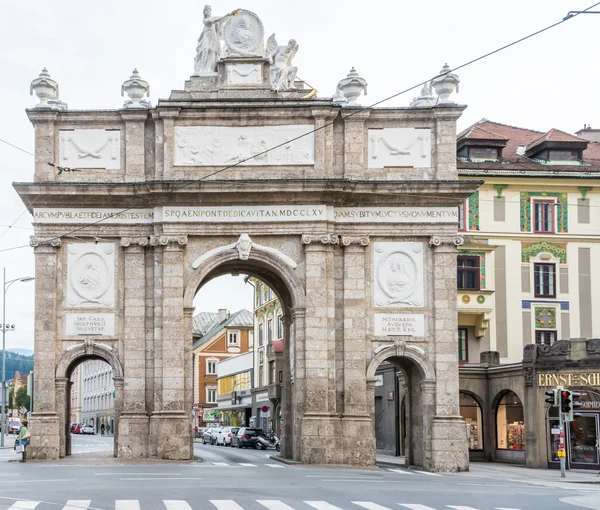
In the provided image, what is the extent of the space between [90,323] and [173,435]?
544 centimetres

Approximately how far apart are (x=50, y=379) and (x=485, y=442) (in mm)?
20245

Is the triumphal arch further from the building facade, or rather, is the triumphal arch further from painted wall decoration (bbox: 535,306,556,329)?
the building facade

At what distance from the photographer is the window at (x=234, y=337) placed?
113 metres

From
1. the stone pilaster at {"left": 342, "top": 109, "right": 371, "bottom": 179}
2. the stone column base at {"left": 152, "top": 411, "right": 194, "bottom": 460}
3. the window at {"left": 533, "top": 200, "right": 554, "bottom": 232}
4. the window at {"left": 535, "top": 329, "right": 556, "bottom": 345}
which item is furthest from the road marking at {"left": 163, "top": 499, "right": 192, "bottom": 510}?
the window at {"left": 533, "top": 200, "right": 554, "bottom": 232}

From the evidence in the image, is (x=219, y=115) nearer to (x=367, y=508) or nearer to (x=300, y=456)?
(x=300, y=456)

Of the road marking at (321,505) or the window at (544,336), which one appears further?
the window at (544,336)

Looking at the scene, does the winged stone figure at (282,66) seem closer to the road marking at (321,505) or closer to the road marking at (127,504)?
the road marking at (321,505)

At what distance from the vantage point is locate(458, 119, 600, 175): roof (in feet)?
175

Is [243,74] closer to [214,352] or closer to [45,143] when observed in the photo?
[45,143]

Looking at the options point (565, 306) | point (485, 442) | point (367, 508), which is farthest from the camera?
point (565, 306)

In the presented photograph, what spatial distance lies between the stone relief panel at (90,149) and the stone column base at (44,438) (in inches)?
381

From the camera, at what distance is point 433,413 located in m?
39.8

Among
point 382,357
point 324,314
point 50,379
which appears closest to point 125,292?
point 50,379

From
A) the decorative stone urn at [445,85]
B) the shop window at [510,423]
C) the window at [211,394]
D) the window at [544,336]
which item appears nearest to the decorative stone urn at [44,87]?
the decorative stone urn at [445,85]
